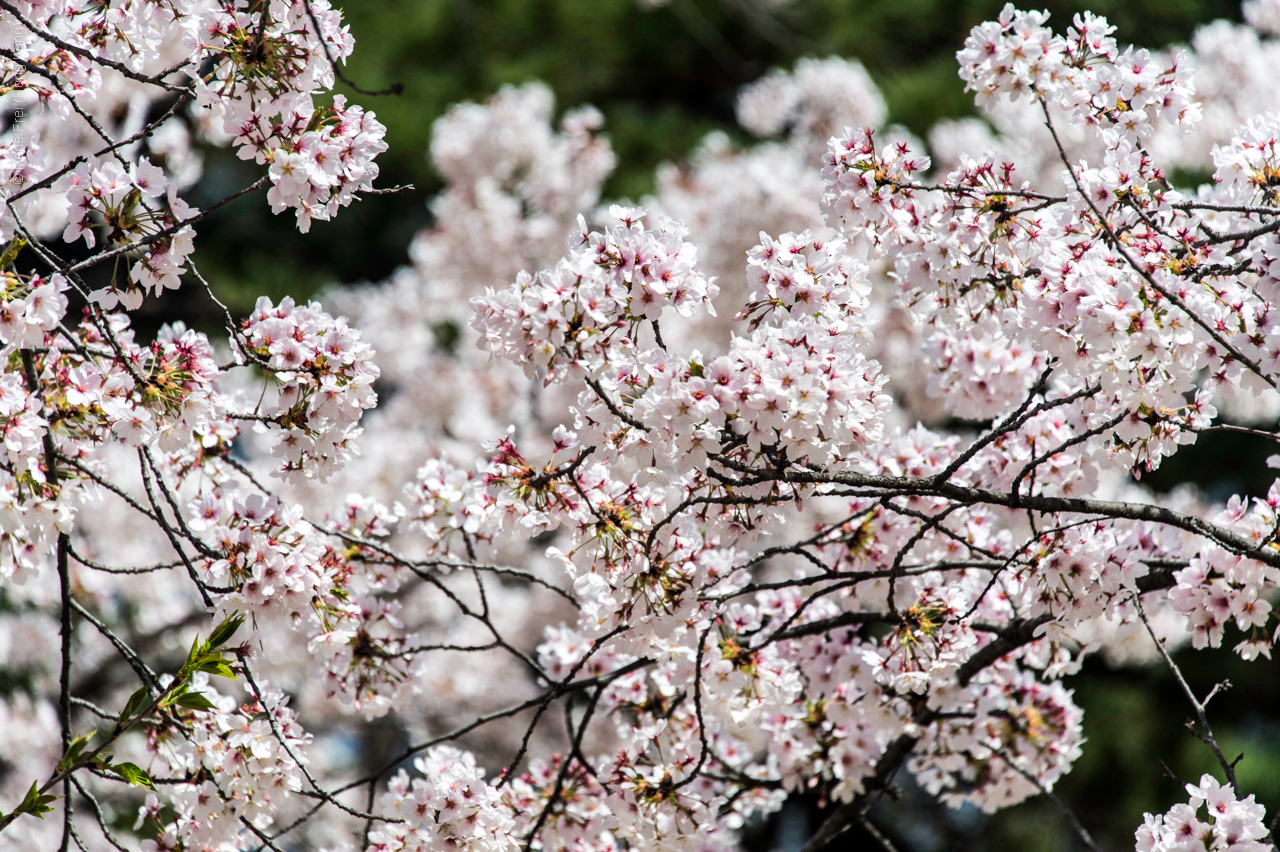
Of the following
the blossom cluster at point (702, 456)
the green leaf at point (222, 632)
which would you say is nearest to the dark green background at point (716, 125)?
the blossom cluster at point (702, 456)

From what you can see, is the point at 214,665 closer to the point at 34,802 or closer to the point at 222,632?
the point at 222,632

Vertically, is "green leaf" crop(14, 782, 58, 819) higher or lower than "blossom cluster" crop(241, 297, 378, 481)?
lower

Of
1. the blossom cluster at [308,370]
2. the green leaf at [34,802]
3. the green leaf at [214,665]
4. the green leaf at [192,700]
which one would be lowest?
the green leaf at [34,802]

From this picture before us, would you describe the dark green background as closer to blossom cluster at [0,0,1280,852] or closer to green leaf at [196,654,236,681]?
blossom cluster at [0,0,1280,852]

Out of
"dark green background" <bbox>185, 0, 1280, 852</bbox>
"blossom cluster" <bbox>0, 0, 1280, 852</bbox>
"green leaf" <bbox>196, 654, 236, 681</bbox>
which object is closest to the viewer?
"blossom cluster" <bbox>0, 0, 1280, 852</bbox>

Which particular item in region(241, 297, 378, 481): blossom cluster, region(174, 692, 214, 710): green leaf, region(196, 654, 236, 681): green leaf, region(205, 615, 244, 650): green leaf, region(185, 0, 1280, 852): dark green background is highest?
region(185, 0, 1280, 852): dark green background

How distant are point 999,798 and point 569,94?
9778 mm

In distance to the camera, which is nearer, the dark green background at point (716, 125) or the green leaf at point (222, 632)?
the green leaf at point (222, 632)

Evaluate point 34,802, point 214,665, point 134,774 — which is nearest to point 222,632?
point 214,665

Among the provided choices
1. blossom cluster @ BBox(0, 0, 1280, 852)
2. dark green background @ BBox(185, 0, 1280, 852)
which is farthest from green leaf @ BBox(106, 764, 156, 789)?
dark green background @ BBox(185, 0, 1280, 852)

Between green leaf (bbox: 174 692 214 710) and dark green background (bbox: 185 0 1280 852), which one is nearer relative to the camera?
green leaf (bbox: 174 692 214 710)

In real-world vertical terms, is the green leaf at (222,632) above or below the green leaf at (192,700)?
above

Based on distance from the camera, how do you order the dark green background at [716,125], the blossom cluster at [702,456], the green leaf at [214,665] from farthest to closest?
the dark green background at [716,125] → the green leaf at [214,665] → the blossom cluster at [702,456]

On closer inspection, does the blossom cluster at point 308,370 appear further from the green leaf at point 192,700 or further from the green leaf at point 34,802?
the green leaf at point 34,802
